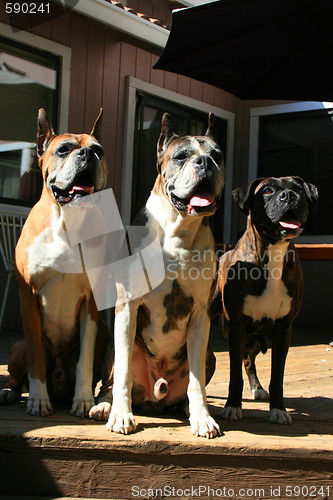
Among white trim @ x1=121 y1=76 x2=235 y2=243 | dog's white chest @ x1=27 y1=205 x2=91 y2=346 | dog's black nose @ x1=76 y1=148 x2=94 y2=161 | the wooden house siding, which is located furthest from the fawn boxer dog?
white trim @ x1=121 y1=76 x2=235 y2=243

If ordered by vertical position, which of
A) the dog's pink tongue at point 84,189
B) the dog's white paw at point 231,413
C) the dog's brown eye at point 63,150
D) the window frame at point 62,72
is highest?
the window frame at point 62,72

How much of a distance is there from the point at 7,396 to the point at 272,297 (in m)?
1.50

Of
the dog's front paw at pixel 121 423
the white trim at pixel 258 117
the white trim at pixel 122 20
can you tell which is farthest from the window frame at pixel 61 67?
the dog's front paw at pixel 121 423

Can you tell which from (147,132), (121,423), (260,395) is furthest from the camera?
(147,132)

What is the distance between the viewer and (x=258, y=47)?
4508mm

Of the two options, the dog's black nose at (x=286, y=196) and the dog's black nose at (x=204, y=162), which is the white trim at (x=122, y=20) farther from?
the dog's black nose at (x=204, y=162)

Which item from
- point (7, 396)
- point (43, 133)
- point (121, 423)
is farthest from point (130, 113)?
point (121, 423)

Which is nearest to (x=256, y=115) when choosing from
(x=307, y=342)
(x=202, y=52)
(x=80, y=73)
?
(x=80, y=73)

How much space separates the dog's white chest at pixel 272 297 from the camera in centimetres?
323

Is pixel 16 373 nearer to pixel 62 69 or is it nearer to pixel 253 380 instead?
pixel 253 380

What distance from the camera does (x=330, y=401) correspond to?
381 cm

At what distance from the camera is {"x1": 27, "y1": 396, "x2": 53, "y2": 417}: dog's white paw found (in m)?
2.98

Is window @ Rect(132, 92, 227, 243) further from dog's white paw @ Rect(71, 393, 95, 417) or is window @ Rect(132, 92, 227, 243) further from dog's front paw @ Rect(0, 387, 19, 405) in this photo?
dog's white paw @ Rect(71, 393, 95, 417)

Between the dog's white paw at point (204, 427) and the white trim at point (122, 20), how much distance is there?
5.34 meters
